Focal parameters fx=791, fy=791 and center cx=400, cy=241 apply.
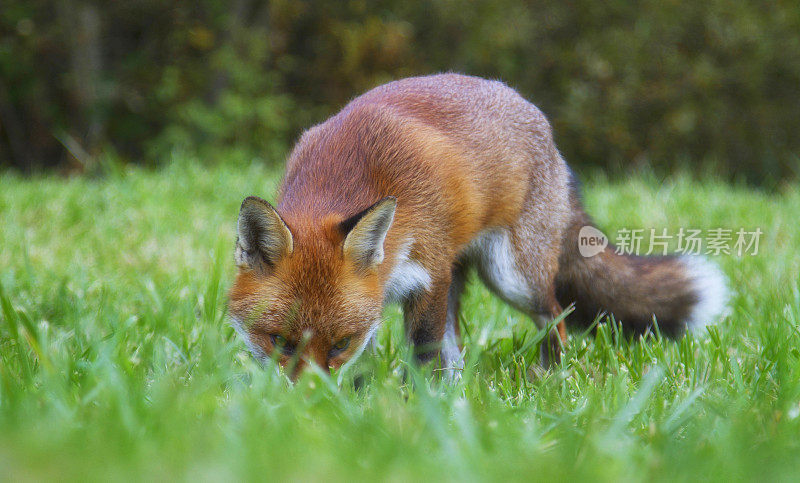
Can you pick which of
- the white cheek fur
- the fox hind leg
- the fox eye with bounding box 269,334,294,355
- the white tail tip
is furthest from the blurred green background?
the fox eye with bounding box 269,334,294,355

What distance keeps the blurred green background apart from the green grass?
5.43m

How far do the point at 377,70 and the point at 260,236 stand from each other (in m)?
7.73

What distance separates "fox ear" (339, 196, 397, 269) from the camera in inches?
117

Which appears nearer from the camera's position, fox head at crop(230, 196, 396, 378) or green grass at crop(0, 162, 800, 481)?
green grass at crop(0, 162, 800, 481)

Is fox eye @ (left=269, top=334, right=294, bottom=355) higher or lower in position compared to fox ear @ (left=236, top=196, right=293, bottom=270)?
lower

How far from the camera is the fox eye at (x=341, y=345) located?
9.90 feet

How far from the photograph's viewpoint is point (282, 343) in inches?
117

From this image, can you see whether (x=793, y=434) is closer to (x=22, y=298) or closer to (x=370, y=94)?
(x=370, y=94)

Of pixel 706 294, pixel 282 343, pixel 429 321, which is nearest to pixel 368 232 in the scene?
pixel 282 343

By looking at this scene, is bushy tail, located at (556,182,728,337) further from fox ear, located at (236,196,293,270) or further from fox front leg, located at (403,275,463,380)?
fox ear, located at (236,196,293,270)

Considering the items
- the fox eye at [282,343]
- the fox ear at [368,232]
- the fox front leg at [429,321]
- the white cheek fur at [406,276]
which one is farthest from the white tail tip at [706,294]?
the fox eye at [282,343]

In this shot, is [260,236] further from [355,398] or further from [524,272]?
[524,272]

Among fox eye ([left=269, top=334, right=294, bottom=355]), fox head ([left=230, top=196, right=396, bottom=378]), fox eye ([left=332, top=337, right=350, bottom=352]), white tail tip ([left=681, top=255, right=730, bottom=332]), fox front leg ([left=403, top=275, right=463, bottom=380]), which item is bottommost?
white tail tip ([left=681, top=255, right=730, bottom=332])

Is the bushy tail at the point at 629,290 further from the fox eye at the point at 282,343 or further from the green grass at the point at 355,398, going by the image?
the fox eye at the point at 282,343
